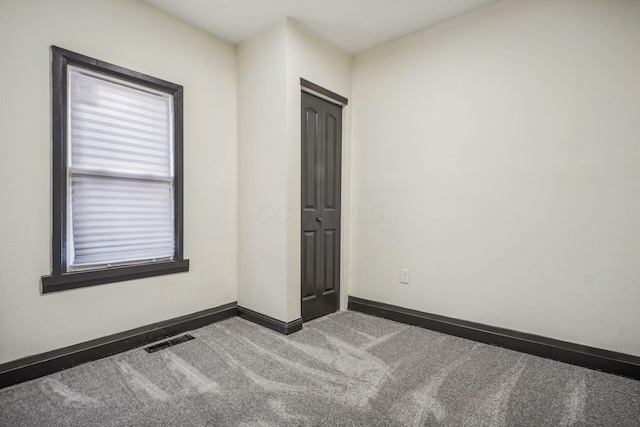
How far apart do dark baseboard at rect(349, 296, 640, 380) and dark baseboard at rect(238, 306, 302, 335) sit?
2.81 feet

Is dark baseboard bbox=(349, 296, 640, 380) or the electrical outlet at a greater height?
the electrical outlet

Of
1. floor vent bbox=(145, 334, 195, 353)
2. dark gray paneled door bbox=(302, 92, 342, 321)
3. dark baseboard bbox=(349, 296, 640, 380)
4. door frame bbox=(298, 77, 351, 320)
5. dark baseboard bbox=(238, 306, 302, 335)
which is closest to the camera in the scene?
dark baseboard bbox=(349, 296, 640, 380)

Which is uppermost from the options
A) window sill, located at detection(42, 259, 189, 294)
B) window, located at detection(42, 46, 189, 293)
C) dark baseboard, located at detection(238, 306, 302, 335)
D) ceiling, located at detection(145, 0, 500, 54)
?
ceiling, located at detection(145, 0, 500, 54)

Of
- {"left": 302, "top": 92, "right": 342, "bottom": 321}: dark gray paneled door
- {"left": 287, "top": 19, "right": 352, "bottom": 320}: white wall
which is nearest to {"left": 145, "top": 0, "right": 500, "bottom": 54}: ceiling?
{"left": 287, "top": 19, "right": 352, "bottom": 320}: white wall

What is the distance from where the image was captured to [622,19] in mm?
1990

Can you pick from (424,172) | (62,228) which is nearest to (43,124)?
(62,228)

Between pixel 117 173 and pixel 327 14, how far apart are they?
2032 millimetres

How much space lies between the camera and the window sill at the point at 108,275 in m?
2.01

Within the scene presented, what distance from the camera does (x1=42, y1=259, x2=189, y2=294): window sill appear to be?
6.59ft

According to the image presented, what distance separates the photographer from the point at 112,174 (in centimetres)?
226

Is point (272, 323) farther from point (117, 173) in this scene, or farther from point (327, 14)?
point (327, 14)

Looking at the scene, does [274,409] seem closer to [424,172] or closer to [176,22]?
[424,172]

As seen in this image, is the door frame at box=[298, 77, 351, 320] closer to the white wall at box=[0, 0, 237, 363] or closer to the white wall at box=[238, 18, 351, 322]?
the white wall at box=[238, 18, 351, 322]

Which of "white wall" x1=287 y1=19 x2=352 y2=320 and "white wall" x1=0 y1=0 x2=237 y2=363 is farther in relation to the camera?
"white wall" x1=287 y1=19 x2=352 y2=320
